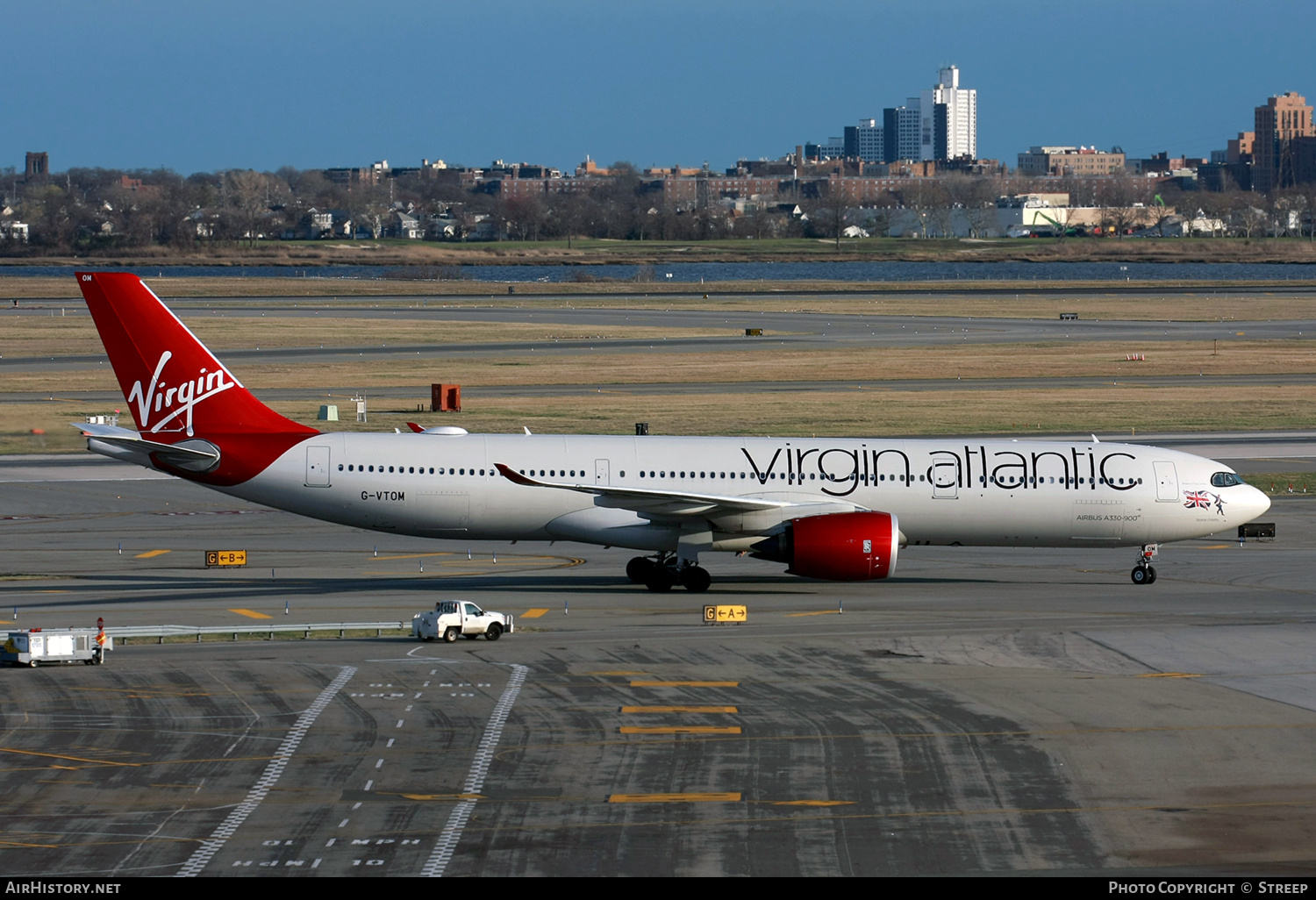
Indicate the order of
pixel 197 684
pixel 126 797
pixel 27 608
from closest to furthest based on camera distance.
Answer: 1. pixel 126 797
2. pixel 197 684
3. pixel 27 608

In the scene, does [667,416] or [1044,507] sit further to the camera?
[667,416]

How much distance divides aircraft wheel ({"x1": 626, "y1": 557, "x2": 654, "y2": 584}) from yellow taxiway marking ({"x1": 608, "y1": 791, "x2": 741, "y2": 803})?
17.8 meters

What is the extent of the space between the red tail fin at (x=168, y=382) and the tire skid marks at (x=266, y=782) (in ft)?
34.1

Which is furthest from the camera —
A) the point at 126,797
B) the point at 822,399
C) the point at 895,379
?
the point at 895,379

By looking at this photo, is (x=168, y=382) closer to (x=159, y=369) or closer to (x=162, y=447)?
(x=159, y=369)

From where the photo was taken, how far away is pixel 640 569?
1646 inches

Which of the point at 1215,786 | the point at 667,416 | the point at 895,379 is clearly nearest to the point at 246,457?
the point at 1215,786

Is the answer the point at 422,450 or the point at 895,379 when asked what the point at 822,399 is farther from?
the point at 422,450

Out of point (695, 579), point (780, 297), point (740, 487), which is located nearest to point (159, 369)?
point (695, 579)

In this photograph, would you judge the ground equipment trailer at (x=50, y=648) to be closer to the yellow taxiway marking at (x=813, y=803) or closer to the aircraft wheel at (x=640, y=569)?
the aircraft wheel at (x=640, y=569)

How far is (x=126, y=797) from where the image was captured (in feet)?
76.5

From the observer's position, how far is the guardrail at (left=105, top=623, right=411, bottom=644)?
112ft

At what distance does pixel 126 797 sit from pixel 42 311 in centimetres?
11983

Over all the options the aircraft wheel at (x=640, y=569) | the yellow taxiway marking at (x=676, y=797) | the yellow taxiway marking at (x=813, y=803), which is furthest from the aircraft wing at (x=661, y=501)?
the yellow taxiway marking at (x=813, y=803)
